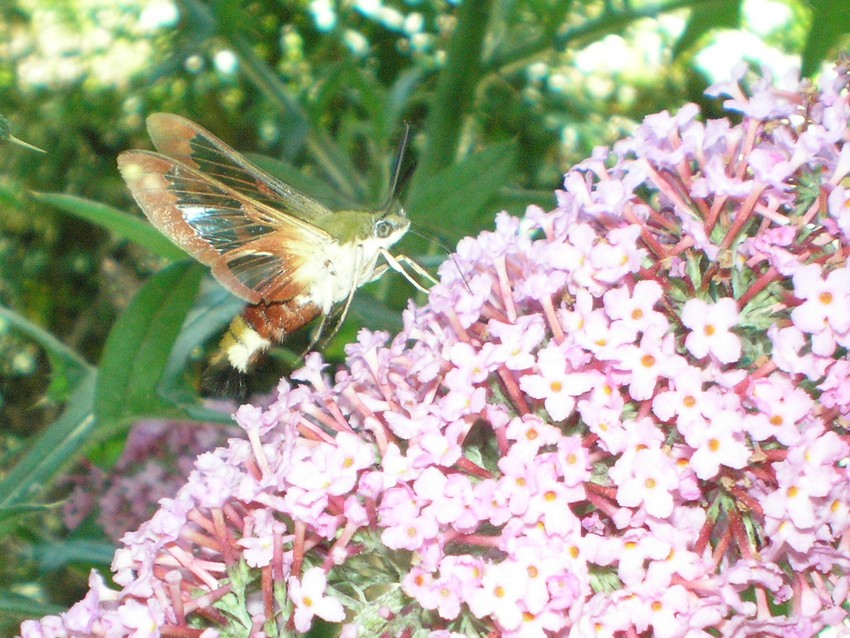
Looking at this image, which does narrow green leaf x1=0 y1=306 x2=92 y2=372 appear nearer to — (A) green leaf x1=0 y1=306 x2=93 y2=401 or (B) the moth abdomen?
(A) green leaf x1=0 y1=306 x2=93 y2=401

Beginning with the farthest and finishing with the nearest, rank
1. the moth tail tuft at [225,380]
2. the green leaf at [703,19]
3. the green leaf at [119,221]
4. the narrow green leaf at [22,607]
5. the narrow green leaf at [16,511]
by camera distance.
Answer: the green leaf at [703,19] < the green leaf at [119,221] < the narrow green leaf at [22,607] < the moth tail tuft at [225,380] < the narrow green leaf at [16,511]

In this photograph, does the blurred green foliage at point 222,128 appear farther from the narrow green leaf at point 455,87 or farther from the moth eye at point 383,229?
the moth eye at point 383,229

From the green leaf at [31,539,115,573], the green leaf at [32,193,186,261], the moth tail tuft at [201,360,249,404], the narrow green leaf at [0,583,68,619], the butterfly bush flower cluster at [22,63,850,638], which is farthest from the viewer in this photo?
the green leaf at [31,539,115,573]

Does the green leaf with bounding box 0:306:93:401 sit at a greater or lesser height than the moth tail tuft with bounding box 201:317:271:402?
greater

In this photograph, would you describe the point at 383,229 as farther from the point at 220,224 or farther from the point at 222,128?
the point at 222,128

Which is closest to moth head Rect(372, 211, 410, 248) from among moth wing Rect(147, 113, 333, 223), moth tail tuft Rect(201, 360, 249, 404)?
moth wing Rect(147, 113, 333, 223)

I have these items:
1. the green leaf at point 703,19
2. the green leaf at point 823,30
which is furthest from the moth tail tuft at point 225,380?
the green leaf at point 703,19

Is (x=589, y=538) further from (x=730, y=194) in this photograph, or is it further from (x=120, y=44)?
(x=120, y=44)
